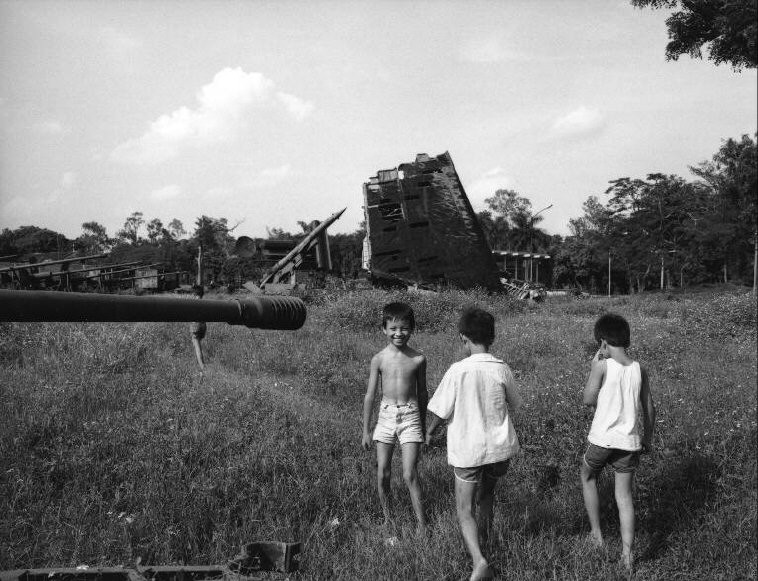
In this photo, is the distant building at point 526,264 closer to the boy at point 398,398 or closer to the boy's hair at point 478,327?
the boy at point 398,398

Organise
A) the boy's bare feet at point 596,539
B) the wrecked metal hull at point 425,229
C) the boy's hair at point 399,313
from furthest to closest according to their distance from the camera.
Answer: the wrecked metal hull at point 425,229 → the boy's hair at point 399,313 → the boy's bare feet at point 596,539

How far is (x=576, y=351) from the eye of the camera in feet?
31.2

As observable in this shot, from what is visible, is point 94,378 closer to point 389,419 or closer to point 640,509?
point 389,419

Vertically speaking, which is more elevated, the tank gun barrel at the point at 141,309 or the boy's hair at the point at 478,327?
the tank gun barrel at the point at 141,309

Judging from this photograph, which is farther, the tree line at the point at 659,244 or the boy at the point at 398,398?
the tree line at the point at 659,244

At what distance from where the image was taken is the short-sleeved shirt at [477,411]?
327cm

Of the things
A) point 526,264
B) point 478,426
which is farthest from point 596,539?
point 526,264

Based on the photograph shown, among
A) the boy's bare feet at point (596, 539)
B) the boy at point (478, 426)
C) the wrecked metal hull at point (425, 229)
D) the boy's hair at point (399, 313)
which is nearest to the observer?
the boy at point (478, 426)

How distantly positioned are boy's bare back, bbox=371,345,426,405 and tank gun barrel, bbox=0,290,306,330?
2308mm

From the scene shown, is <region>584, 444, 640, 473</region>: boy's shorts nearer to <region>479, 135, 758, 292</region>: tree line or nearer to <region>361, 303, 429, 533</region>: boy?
<region>361, 303, 429, 533</region>: boy

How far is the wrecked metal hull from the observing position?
70.9ft

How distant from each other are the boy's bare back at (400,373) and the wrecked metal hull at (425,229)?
56.7 feet

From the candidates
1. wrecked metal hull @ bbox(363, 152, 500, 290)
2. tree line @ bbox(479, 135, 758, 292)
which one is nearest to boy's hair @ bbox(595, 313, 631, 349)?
wrecked metal hull @ bbox(363, 152, 500, 290)

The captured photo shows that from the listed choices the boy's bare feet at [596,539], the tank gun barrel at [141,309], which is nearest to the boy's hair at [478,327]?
the boy's bare feet at [596,539]
